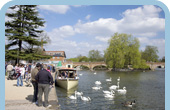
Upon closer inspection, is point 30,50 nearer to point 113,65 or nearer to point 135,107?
point 135,107

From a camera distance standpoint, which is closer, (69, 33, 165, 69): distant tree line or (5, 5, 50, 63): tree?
(5, 5, 50, 63): tree

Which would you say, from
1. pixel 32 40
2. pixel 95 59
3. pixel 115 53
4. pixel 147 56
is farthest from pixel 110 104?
pixel 95 59

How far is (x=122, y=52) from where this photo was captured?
5909 centimetres

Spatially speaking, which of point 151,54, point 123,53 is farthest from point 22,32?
point 151,54

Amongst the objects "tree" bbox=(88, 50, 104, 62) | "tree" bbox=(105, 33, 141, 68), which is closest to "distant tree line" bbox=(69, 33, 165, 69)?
"tree" bbox=(105, 33, 141, 68)

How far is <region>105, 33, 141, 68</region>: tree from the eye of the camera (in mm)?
58219

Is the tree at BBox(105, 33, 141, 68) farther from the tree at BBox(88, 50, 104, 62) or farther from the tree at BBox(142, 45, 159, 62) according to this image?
the tree at BBox(88, 50, 104, 62)

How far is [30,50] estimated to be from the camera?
28.2 meters

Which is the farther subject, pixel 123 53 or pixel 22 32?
pixel 123 53

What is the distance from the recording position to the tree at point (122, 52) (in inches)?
2292

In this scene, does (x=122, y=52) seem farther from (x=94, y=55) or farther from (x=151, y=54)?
(x=94, y=55)

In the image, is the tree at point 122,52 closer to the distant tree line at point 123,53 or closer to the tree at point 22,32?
the distant tree line at point 123,53

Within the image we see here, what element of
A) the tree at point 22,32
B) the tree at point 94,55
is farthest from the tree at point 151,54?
the tree at point 22,32

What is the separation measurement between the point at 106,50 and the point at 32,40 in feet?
123
